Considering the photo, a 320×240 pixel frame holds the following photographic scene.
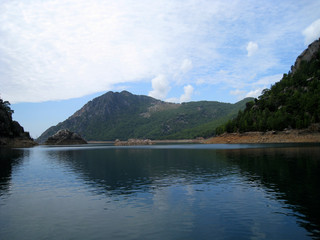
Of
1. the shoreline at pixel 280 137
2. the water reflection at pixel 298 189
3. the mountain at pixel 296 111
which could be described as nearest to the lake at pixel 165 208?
the water reflection at pixel 298 189

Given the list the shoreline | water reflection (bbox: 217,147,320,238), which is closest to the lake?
water reflection (bbox: 217,147,320,238)

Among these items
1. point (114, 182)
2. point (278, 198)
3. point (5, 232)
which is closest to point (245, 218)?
point (278, 198)

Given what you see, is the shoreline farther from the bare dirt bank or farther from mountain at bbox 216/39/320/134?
mountain at bbox 216/39/320/134

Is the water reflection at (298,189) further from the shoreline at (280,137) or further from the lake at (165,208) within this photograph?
the shoreline at (280,137)

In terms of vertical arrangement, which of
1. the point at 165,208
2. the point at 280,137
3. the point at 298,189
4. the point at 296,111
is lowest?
the point at 165,208

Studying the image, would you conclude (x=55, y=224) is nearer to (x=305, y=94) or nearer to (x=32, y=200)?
(x=32, y=200)

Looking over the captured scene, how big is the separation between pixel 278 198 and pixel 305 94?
173230mm

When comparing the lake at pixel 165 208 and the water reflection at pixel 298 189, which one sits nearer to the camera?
the lake at pixel 165 208

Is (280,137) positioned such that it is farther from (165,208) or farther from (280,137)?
(165,208)

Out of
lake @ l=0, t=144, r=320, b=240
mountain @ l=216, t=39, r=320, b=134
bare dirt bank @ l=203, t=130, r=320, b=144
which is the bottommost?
lake @ l=0, t=144, r=320, b=240

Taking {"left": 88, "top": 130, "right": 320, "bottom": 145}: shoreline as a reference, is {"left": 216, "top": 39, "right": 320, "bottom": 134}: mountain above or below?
above

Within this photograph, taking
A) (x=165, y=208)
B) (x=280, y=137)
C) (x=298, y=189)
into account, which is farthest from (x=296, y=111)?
(x=165, y=208)

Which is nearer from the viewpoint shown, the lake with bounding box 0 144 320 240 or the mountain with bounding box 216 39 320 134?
the lake with bounding box 0 144 320 240

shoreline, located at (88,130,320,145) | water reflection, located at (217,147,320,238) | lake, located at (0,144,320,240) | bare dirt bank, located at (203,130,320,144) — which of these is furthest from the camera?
bare dirt bank, located at (203,130,320,144)
